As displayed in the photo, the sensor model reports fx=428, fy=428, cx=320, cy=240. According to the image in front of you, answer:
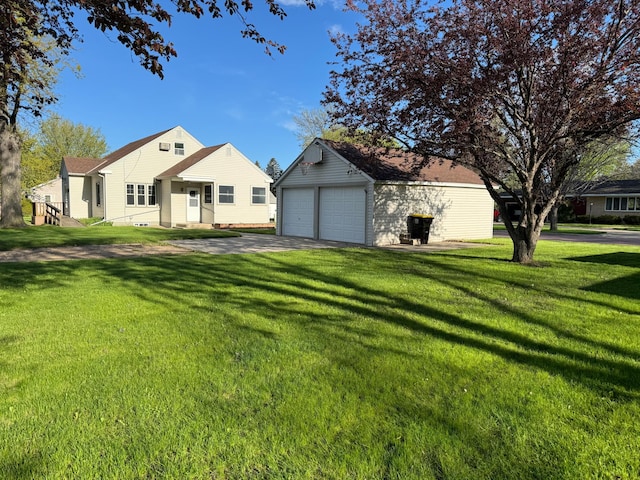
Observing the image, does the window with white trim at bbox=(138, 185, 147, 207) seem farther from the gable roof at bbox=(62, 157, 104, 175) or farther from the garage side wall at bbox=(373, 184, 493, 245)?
the garage side wall at bbox=(373, 184, 493, 245)

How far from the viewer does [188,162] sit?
1028 inches

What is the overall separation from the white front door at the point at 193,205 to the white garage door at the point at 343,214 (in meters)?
11.5

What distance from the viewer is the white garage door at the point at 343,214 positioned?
15.9 metres

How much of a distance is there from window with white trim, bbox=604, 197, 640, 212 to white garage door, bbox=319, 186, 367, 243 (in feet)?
110

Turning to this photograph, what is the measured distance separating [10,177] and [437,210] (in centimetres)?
2046

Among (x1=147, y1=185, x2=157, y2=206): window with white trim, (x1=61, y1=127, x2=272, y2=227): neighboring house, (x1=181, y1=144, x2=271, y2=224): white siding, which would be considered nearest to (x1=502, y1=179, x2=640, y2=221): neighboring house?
(x1=181, y1=144, x2=271, y2=224): white siding

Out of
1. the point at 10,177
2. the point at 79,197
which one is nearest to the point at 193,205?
the point at 79,197

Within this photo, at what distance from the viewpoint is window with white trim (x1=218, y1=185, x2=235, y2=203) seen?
25934mm

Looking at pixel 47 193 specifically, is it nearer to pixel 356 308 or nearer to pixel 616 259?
pixel 356 308

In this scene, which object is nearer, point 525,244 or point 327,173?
point 525,244

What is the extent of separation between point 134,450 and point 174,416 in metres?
0.40

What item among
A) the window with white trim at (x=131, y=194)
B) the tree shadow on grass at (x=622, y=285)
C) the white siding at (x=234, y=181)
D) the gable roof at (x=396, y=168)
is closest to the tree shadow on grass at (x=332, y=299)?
the tree shadow on grass at (x=622, y=285)

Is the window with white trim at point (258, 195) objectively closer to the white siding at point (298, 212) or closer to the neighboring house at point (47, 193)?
the white siding at point (298, 212)

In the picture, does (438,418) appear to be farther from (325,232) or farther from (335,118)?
(325,232)
